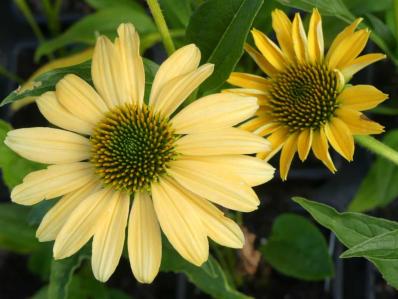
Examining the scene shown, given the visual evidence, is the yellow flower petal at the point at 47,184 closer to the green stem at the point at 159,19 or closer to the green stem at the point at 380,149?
the green stem at the point at 159,19

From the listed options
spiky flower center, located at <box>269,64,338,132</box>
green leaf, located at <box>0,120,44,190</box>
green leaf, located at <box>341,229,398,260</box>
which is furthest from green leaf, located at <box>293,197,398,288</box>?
green leaf, located at <box>0,120,44,190</box>

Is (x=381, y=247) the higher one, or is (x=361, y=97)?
(x=361, y=97)

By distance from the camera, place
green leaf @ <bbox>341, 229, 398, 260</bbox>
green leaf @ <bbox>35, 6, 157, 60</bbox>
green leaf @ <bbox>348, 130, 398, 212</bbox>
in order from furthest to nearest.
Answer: green leaf @ <bbox>35, 6, 157, 60</bbox>
green leaf @ <bbox>348, 130, 398, 212</bbox>
green leaf @ <bbox>341, 229, 398, 260</bbox>

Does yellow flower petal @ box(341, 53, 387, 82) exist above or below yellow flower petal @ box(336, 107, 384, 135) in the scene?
above

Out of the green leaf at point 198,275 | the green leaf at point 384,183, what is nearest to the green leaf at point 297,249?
the green leaf at point 384,183

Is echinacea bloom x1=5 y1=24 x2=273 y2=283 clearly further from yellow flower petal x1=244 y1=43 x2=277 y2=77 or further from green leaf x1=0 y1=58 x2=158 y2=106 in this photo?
yellow flower petal x1=244 y1=43 x2=277 y2=77

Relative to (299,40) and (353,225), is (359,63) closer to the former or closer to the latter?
(299,40)

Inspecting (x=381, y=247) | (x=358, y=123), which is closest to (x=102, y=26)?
(x=358, y=123)
